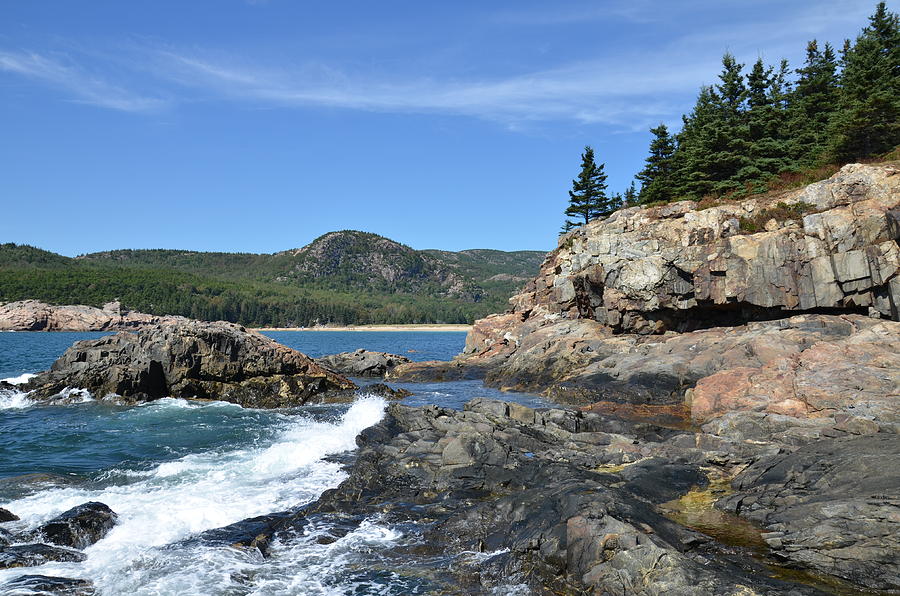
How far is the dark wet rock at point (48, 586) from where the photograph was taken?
917 centimetres

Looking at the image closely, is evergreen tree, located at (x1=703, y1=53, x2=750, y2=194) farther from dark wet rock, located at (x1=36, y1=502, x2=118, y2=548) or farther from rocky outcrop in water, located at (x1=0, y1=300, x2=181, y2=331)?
rocky outcrop in water, located at (x1=0, y1=300, x2=181, y2=331)

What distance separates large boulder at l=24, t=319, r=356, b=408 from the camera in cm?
3134

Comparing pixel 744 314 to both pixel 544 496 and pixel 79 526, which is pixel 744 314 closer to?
pixel 544 496

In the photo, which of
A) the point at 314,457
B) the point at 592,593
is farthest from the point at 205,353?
the point at 592,593

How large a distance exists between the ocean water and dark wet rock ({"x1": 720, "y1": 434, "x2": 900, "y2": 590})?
6538 mm

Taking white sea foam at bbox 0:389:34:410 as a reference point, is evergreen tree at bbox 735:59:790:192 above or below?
above

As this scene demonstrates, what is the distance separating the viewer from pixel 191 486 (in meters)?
15.7

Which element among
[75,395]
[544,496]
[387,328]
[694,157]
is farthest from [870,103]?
[387,328]

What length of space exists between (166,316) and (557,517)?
6402 inches

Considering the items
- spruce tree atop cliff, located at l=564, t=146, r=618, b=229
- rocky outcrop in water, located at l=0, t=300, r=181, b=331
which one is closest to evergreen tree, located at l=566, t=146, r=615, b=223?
spruce tree atop cliff, located at l=564, t=146, r=618, b=229

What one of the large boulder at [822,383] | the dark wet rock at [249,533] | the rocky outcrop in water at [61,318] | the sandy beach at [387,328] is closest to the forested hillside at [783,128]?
the large boulder at [822,383]

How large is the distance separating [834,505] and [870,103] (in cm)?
3999

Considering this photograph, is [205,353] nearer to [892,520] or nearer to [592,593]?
[592,593]

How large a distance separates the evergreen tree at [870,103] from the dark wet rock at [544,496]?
33196 millimetres
